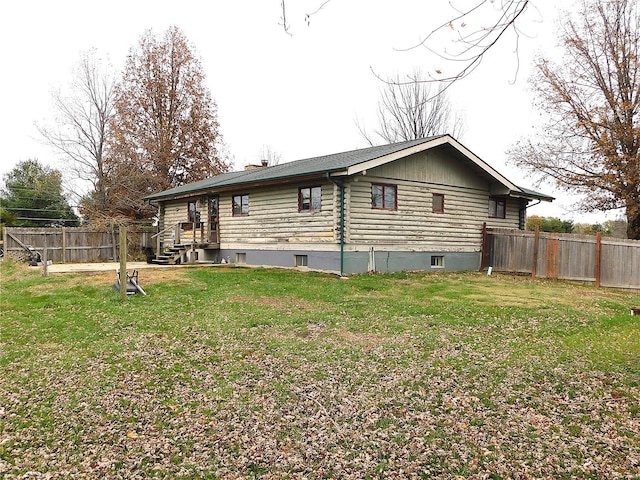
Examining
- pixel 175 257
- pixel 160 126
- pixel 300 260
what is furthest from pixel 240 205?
pixel 160 126


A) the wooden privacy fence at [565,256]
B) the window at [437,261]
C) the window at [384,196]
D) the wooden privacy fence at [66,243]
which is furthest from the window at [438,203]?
the wooden privacy fence at [66,243]

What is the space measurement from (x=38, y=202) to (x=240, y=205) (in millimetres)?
22559

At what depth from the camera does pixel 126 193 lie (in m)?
30.1

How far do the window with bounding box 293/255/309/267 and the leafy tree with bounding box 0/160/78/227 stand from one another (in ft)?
76.2

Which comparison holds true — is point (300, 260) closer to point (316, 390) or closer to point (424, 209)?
point (424, 209)

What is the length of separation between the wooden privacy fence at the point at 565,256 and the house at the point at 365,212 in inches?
34.7

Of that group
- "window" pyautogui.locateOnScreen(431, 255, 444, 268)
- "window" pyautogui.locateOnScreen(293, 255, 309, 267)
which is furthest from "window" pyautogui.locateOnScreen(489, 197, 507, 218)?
"window" pyautogui.locateOnScreen(293, 255, 309, 267)

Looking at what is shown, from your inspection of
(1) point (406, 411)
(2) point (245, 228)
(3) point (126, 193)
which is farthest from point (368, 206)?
(3) point (126, 193)

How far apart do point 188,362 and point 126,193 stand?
88.9 ft

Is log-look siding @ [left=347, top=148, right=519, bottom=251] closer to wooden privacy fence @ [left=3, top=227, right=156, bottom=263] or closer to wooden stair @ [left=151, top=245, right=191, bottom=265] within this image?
wooden stair @ [left=151, top=245, right=191, bottom=265]

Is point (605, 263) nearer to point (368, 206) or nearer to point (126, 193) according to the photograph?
point (368, 206)

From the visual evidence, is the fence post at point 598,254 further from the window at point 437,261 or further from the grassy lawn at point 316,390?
the grassy lawn at point 316,390

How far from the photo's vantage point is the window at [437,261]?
1727cm

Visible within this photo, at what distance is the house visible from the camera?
578 inches
